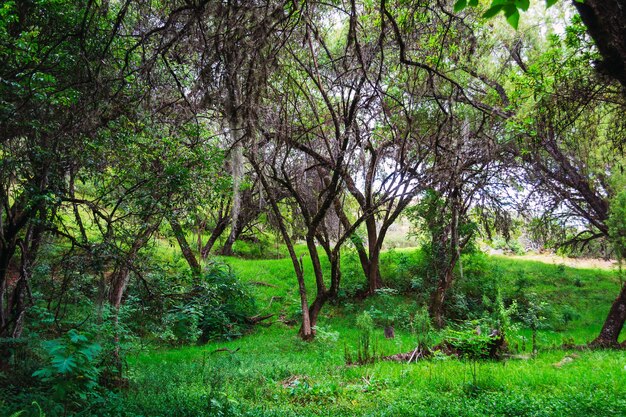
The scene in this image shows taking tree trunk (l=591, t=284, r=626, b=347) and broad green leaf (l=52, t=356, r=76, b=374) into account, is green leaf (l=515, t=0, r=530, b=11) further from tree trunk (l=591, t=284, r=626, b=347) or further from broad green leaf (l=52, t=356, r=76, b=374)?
tree trunk (l=591, t=284, r=626, b=347)

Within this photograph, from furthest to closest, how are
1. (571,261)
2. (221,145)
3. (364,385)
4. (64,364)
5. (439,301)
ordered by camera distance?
(571,261) → (439,301) → (221,145) → (364,385) → (64,364)

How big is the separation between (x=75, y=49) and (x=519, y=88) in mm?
6919

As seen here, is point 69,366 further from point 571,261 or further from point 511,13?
point 571,261

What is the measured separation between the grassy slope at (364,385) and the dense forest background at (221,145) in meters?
0.14

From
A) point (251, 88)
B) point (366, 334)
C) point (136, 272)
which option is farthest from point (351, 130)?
point (136, 272)

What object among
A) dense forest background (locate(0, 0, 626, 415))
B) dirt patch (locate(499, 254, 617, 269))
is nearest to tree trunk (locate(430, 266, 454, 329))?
dense forest background (locate(0, 0, 626, 415))

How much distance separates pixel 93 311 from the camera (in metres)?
6.09

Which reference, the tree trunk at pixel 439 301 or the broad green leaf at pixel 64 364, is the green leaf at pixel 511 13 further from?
the tree trunk at pixel 439 301

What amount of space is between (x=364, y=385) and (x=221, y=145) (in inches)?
220

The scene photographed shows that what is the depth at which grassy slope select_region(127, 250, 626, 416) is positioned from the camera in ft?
14.0

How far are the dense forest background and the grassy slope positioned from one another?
14 cm

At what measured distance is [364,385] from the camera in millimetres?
5574

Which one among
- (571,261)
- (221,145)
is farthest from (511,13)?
(571,261)

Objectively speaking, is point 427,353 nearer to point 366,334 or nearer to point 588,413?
point 366,334
